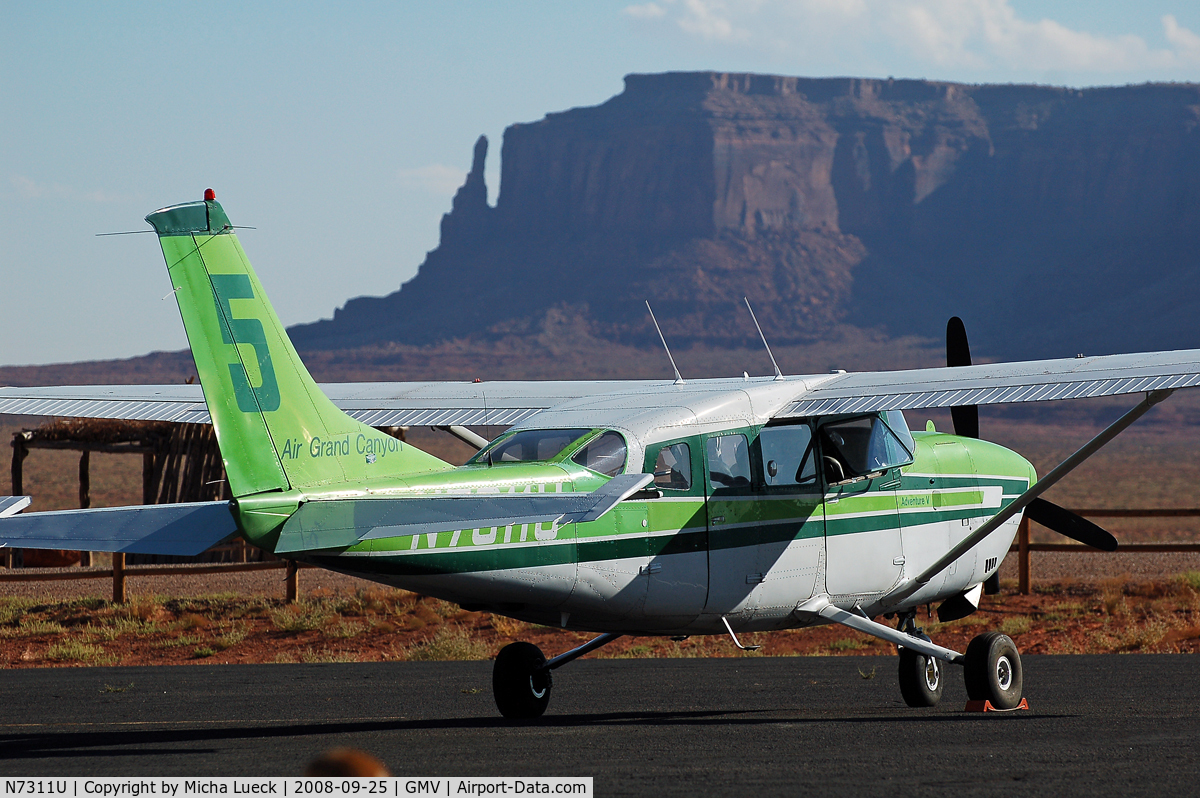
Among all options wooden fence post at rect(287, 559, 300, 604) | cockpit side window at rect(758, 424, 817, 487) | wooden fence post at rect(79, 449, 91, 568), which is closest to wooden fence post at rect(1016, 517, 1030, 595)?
wooden fence post at rect(287, 559, 300, 604)

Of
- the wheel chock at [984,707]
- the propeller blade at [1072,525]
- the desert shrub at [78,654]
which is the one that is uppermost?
the propeller blade at [1072,525]

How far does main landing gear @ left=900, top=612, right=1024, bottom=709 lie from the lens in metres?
11.5

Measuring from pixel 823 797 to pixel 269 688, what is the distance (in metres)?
8.82

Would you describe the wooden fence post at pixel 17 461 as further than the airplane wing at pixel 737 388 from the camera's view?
Yes

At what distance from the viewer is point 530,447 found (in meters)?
10.1

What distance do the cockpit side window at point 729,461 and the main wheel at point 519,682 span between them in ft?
7.18

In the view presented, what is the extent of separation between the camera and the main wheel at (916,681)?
12195 millimetres

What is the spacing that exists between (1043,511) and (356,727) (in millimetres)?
6619

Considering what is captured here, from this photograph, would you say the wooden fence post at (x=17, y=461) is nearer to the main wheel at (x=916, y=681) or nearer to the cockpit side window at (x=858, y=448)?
the main wheel at (x=916, y=681)

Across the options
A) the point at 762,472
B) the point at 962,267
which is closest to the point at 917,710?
the point at 762,472

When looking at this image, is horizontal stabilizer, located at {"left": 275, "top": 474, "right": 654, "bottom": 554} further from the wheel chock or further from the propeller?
the propeller

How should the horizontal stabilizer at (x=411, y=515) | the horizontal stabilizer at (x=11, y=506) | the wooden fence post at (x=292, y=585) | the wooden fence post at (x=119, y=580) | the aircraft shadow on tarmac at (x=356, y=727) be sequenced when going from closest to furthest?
the horizontal stabilizer at (x=11, y=506), the horizontal stabilizer at (x=411, y=515), the aircraft shadow on tarmac at (x=356, y=727), the wooden fence post at (x=119, y=580), the wooden fence post at (x=292, y=585)

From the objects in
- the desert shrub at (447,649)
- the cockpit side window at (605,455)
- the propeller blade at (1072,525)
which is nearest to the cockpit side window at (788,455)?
the cockpit side window at (605,455)

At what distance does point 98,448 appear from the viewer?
106 feet
